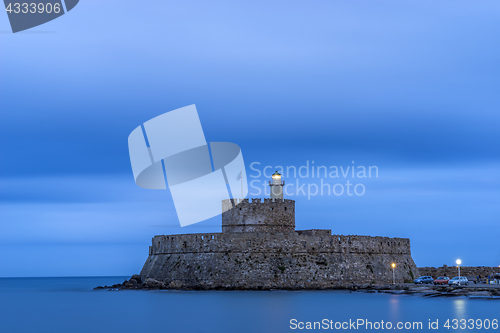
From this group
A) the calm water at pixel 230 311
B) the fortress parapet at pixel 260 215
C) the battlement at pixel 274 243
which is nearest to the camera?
the calm water at pixel 230 311

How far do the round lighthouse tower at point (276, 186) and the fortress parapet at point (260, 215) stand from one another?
1.98 feet

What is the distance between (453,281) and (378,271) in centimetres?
530

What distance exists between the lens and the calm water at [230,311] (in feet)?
98.8

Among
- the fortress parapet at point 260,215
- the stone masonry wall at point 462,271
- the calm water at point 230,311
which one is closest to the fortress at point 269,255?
the fortress parapet at point 260,215

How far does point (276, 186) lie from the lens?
154 ft

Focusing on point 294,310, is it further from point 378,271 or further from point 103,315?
point 378,271

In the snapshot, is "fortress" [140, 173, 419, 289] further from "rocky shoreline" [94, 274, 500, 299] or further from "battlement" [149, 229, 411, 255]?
"rocky shoreline" [94, 274, 500, 299]

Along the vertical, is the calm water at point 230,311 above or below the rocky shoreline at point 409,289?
below

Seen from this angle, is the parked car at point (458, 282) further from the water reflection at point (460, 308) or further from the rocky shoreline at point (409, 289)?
the water reflection at point (460, 308)

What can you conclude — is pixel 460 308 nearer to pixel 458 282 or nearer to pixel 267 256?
pixel 458 282

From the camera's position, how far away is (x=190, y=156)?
42.9 metres

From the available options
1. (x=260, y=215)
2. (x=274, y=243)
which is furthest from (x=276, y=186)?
(x=274, y=243)

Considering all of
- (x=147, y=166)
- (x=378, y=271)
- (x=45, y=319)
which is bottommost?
(x=45, y=319)

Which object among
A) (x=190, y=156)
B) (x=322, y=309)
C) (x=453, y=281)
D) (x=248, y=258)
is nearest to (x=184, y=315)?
(x=322, y=309)
